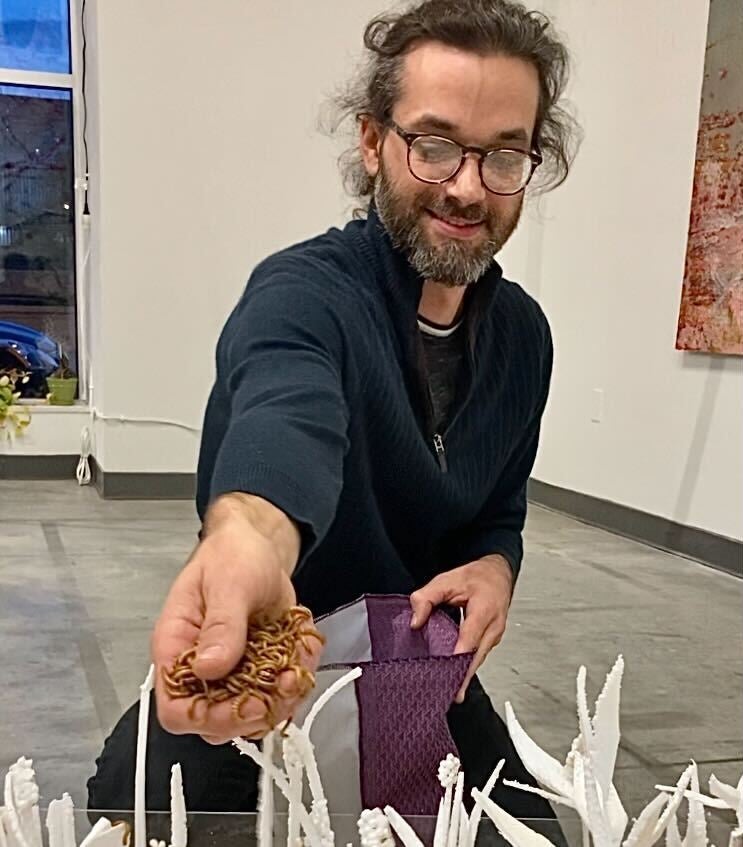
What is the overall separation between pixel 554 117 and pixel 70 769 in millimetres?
1202

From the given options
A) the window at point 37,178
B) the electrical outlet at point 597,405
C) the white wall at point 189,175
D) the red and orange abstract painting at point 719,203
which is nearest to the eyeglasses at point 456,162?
the red and orange abstract painting at point 719,203

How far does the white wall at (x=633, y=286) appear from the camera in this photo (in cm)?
293

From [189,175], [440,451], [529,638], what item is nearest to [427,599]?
[440,451]

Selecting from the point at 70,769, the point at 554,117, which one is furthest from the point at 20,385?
the point at 554,117

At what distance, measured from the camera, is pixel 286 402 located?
0.67m

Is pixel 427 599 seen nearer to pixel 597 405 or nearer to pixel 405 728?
pixel 405 728

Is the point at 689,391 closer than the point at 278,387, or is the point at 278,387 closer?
the point at 278,387

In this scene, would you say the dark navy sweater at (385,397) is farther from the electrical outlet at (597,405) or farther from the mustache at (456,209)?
the electrical outlet at (597,405)

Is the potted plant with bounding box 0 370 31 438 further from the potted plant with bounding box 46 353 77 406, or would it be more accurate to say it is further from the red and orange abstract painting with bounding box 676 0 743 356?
the red and orange abstract painting with bounding box 676 0 743 356

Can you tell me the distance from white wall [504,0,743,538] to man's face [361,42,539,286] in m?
1.93

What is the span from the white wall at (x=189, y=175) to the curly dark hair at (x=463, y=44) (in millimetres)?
2376

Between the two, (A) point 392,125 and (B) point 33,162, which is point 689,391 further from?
(B) point 33,162

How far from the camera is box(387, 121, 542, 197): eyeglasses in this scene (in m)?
1.00

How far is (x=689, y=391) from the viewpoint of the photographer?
2.98 metres
